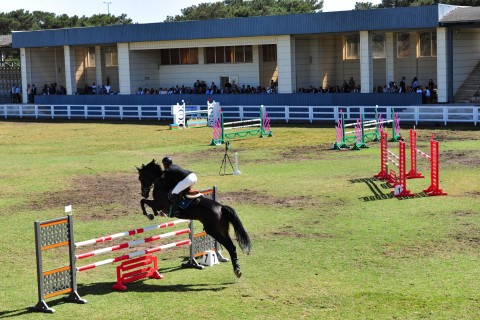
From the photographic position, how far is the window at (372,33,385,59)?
5366cm

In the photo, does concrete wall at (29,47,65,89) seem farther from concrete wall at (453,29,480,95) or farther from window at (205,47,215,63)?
concrete wall at (453,29,480,95)

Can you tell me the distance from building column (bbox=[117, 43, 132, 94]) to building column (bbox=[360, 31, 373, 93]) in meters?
17.9

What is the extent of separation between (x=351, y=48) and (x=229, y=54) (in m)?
8.41

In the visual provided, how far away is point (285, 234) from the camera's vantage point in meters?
17.5

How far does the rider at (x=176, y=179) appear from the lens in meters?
14.2

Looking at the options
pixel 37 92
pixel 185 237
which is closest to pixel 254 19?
pixel 37 92

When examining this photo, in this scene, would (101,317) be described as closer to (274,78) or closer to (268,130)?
(268,130)

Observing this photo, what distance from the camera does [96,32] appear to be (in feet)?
196

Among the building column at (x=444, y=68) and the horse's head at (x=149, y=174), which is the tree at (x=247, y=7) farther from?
the horse's head at (x=149, y=174)

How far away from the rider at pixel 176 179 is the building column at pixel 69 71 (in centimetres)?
4919

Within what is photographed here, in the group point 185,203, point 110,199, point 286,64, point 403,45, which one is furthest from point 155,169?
point 403,45

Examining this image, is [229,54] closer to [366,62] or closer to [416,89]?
[366,62]

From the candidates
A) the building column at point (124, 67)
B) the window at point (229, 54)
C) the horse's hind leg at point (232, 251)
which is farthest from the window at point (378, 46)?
the horse's hind leg at point (232, 251)

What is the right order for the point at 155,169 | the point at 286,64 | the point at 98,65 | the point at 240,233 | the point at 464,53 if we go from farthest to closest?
the point at 98,65 < the point at 286,64 < the point at 464,53 < the point at 155,169 < the point at 240,233
